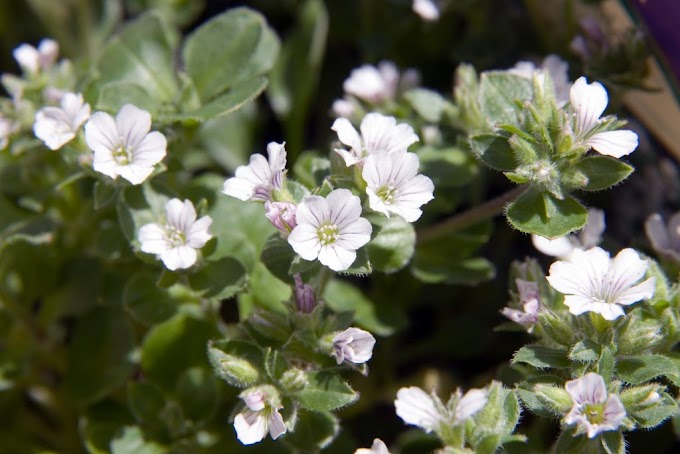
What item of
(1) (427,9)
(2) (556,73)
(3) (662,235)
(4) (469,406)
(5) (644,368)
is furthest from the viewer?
(1) (427,9)

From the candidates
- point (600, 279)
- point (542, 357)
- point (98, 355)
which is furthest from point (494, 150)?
point (98, 355)

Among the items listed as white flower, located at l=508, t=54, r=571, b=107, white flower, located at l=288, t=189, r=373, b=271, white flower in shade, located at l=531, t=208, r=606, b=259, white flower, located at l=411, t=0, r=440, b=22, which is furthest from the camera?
white flower, located at l=411, t=0, r=440, b=22

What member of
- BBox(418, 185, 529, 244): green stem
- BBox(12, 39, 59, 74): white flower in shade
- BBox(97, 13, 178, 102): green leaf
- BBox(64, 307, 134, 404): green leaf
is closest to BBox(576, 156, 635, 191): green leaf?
BBox(418, 185, 529, 244): green stem

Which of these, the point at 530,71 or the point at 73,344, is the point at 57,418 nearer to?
the point at 73,344

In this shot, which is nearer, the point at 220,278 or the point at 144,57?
the point at 220,278

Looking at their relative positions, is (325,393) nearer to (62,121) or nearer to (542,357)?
(542,357)

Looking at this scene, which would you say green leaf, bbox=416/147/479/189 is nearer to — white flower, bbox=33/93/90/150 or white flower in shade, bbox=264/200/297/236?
white flower in shade, bbox=264/200/297/236

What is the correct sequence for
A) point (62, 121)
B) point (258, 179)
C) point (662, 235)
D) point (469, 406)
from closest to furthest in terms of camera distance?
1. point (469, 406)
2. point (258, 179)
3. point (62, 121)
4. point (662, 235)
